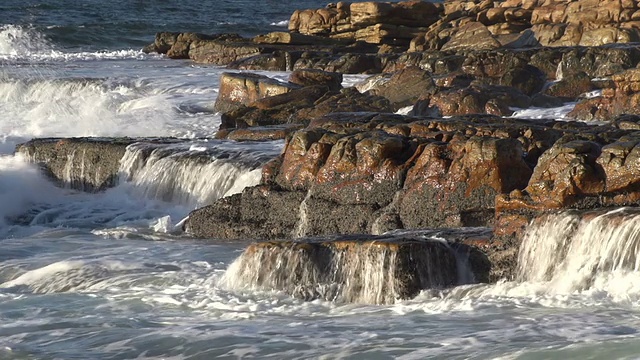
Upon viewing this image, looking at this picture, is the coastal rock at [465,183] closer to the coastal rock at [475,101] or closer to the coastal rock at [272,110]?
the coastal rock at [475,101]

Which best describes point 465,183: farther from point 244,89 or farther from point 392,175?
point 244,89

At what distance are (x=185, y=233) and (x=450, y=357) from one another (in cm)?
631

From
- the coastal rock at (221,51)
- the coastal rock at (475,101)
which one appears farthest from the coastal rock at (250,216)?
the coastal rock at (221,51)

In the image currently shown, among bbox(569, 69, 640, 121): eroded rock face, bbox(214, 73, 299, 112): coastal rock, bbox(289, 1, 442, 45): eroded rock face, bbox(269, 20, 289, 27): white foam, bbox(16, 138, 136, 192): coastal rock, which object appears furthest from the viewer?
bbox(269, 20, 289, 27): white foam

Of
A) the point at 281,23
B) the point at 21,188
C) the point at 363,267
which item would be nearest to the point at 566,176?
the point at 363,267

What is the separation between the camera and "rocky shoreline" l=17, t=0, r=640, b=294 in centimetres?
997

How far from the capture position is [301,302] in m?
9.31

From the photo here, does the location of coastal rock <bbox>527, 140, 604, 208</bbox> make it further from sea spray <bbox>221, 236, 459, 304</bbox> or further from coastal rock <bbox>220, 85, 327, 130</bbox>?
coastal rock <bbox>220, 85, 327, 130</bbox>

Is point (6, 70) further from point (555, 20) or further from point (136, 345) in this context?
point (136, 345)

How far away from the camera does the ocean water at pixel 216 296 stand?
7.88 meters

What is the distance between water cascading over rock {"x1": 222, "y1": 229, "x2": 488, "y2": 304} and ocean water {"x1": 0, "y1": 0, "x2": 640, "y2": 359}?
0.10m

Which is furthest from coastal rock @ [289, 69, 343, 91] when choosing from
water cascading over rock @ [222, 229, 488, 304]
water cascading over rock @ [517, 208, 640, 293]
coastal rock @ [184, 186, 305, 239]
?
water cascading over rock @ [517, 208, 640, 293]

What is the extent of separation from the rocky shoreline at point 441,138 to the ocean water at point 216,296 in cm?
38

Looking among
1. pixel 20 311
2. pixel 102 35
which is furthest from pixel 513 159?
pixel 102 35
